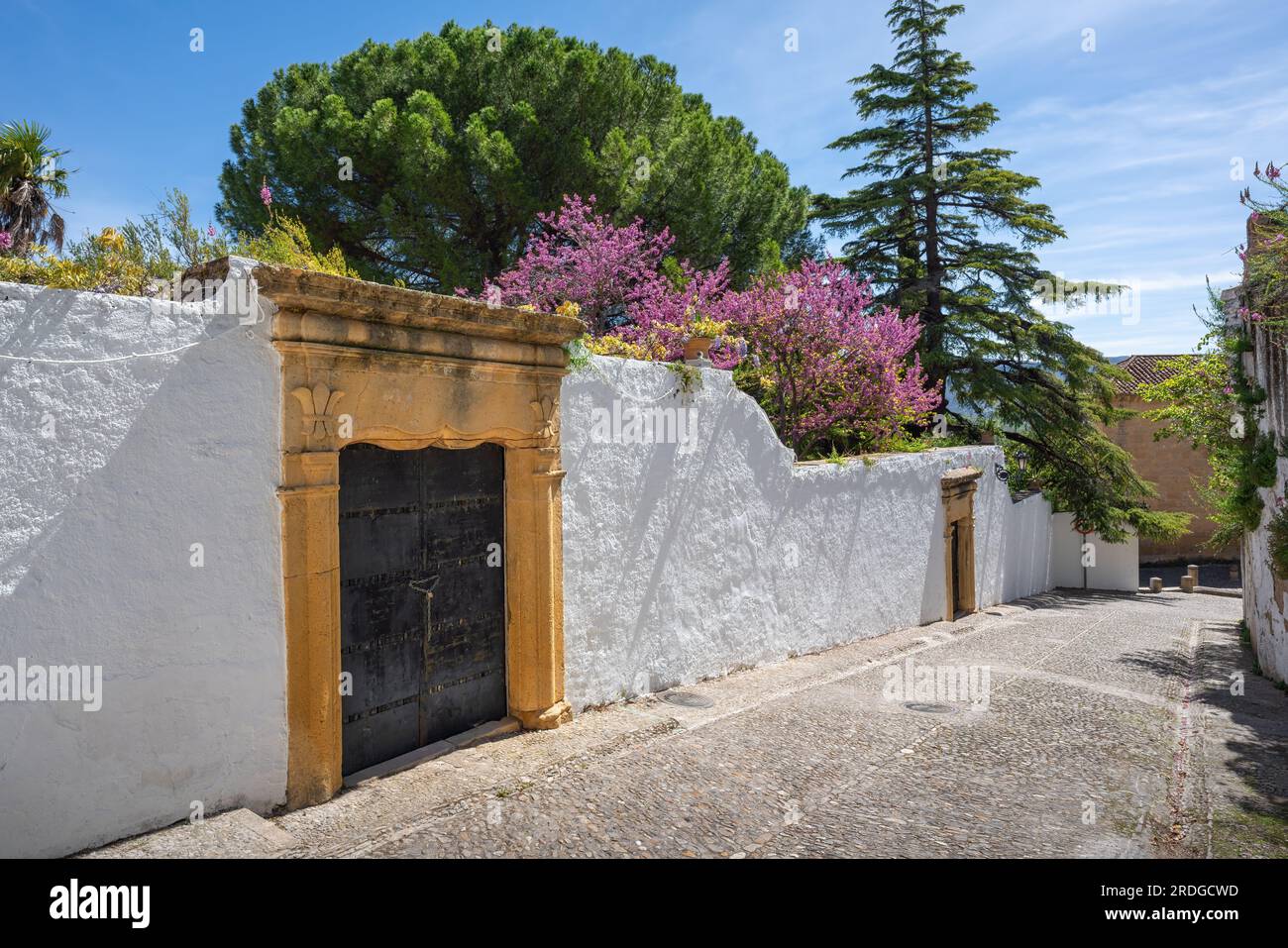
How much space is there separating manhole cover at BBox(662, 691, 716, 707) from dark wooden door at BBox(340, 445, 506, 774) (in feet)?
5.10

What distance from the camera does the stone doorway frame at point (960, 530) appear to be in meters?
11.8

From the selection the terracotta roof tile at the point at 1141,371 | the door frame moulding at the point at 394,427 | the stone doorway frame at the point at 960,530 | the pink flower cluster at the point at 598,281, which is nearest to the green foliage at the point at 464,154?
the pink flower cluster at the point at 598,281

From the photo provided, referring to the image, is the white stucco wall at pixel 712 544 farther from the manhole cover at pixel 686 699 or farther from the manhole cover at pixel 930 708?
the manhole cover at pixel 930 708

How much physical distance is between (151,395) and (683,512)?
428cm

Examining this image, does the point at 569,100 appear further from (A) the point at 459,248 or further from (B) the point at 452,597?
(B) the point at 452,597

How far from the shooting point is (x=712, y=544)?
725 cm

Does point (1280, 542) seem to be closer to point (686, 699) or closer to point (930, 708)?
point (930, 708)

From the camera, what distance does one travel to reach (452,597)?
203 inches

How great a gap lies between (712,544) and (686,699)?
1.46 meters

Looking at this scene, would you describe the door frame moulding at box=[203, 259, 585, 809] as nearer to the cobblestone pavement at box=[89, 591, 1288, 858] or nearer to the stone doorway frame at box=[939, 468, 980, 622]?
the cobblestone pavement at box=[89, 591, 1288, 858]

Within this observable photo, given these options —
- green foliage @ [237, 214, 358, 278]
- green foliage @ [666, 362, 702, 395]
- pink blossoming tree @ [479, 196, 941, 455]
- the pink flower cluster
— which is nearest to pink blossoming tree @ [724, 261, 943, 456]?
pink blossoming tree @ [479, 196, 941, 455]

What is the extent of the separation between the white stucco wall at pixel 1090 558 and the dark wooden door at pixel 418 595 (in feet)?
58.8
